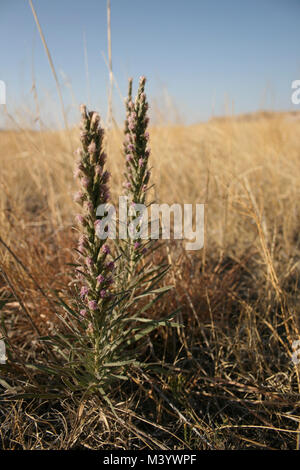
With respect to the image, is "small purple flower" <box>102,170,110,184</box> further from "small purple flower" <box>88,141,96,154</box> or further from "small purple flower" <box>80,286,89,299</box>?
"small purple flower" <box>80,286,89,299</box>

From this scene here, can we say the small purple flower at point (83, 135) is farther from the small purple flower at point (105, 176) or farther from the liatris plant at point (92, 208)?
the small purple flower at point (105, 176)

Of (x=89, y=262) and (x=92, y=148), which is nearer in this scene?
(x=92, y=148)

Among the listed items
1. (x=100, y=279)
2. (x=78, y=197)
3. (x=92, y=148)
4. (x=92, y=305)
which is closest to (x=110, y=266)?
(x=100, y=279)

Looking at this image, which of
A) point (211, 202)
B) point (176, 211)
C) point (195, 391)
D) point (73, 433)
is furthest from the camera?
point (211, 202)

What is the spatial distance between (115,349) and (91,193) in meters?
0.84

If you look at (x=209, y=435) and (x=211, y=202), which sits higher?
(x=211, y=202)

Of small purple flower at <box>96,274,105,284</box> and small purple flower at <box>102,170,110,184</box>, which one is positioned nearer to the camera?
small purple flower at <box>102,170,110,184</box>

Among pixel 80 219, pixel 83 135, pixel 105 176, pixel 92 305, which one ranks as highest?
pixel 83 135

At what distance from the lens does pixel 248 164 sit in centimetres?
480

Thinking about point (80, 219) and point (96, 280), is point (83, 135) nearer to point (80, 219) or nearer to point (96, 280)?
point (80, 219)

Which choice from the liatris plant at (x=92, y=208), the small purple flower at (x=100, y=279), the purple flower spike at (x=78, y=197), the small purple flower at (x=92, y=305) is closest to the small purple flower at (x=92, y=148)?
the liatris plant at (x=92, y=208)

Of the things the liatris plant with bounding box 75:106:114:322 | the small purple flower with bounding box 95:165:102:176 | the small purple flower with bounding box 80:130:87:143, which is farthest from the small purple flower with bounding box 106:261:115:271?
the small purple flower with bounding box 80:130:87:143

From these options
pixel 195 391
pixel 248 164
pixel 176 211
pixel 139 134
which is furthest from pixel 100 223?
pixel 248 164
